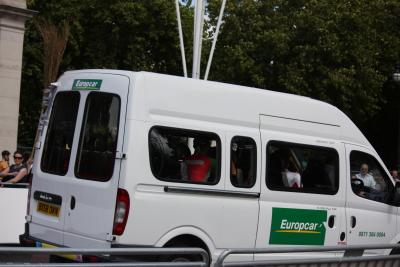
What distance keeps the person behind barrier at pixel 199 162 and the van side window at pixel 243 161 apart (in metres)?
0.34

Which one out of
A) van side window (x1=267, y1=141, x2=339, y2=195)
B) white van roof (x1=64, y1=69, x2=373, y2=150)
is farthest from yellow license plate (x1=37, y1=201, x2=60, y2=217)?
van side window (x1=267, y1=141, x2=339, y2=195)

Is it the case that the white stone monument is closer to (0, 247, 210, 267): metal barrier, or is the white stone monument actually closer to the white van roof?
the white van roof

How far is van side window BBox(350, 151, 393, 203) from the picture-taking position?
29.3ft

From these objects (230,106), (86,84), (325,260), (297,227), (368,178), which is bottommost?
(297,227)

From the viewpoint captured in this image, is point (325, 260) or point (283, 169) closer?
point (325, 260)

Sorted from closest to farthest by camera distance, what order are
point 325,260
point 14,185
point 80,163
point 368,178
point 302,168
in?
1. point 325,260
2. point 80,163
3. point 302,168
4. point 368,178
5. point 14,185

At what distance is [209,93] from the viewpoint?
24.8 feet

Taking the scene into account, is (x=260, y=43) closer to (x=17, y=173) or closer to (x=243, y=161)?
(x=17, y=173)

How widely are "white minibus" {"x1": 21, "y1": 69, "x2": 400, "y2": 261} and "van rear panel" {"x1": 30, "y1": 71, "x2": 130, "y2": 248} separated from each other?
1cm

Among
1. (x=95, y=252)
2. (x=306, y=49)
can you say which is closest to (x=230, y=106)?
(x=95, y=252)

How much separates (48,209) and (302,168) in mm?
3216

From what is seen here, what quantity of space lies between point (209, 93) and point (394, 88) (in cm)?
3254

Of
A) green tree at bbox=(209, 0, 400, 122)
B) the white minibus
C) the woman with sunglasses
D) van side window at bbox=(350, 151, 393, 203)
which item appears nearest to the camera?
the white minibus

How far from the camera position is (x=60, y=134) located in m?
7.79
